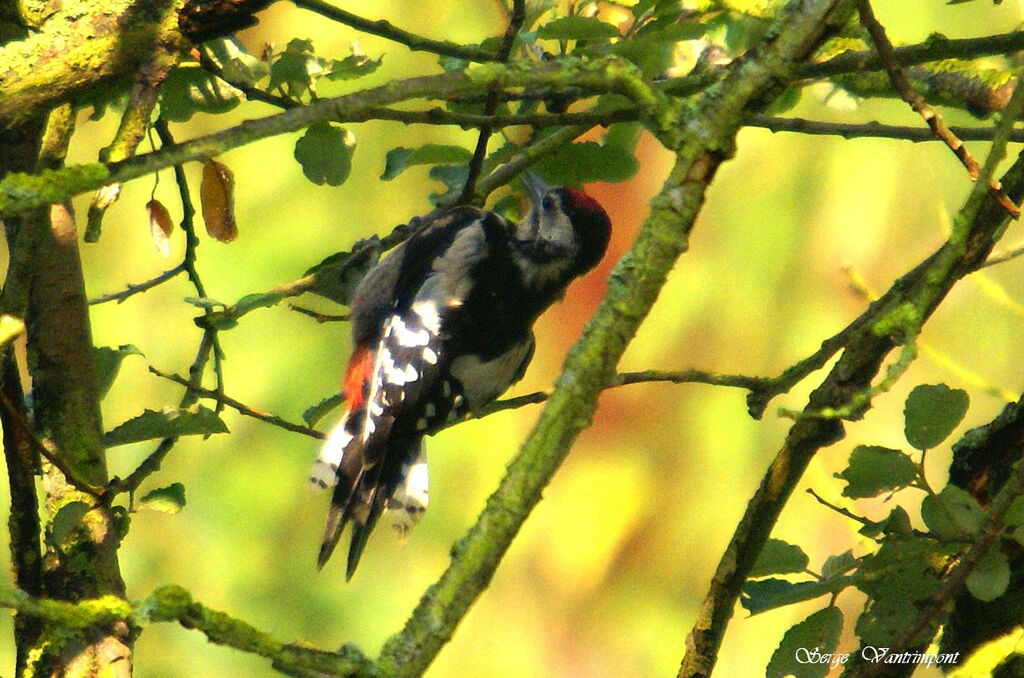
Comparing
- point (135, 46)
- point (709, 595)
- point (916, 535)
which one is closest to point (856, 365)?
point (916, 535)

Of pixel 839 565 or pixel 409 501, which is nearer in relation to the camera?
pixel 839 565

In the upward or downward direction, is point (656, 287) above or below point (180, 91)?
below

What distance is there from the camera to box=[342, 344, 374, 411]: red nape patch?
2.58 meters

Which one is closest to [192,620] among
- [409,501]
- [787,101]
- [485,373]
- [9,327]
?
[9,327]

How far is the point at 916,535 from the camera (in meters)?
1.26

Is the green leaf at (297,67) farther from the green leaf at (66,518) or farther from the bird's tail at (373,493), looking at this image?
the bird's tail at (373,493)

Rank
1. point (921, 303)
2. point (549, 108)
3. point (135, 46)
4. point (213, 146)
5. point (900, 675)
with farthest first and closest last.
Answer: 1. point (549, 108)
2. point (900, 675)
3. point (135, 46)
4. point (921, 303)
5. point (213, 146)

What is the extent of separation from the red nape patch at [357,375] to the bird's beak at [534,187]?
0.52 metres

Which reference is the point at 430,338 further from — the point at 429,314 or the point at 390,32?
the point at 390,32

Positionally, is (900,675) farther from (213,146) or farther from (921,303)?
(213,146)

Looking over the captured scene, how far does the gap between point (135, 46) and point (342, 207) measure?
1.80 metres

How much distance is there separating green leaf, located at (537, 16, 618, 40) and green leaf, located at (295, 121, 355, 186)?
0.36m

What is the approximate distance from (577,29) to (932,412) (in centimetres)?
62

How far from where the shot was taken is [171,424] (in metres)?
1.48
